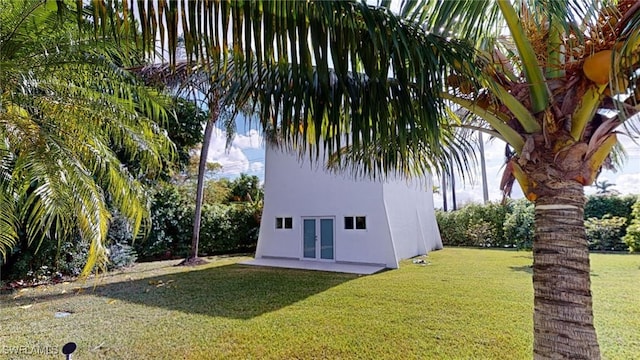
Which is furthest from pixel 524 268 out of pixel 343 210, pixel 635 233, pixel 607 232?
pixel 607 232

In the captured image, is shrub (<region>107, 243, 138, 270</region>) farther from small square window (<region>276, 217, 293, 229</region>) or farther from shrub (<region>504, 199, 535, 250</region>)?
shrub (<region>504, 199, 535, 250</region>)

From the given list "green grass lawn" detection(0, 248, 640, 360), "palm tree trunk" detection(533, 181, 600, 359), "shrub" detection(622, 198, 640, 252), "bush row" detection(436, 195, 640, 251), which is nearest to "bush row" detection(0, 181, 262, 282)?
"green grass lawn" detection(0, 248, 640, 360)

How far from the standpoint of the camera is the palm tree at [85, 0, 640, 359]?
269cm

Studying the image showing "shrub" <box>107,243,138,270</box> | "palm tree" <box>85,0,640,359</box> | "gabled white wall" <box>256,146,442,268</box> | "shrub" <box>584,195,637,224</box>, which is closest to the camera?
"palm tree" <box>85,0,640,359</box>

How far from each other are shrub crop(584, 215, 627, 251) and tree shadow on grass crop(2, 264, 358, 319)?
1495 cm

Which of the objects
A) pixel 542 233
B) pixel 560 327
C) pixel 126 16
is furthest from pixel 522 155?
pixel 126 16

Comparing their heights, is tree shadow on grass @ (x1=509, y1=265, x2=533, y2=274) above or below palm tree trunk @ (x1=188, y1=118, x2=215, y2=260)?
below

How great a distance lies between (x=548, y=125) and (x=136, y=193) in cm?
702

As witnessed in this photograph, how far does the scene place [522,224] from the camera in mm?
19219

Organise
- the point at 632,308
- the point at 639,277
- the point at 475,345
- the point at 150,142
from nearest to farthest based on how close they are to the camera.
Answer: the point at 475,345 → the point at 150,142 → the point at 632,308 → the point at 639,277

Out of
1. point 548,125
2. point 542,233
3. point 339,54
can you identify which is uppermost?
point 339,54

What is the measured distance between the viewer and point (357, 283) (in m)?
11.5

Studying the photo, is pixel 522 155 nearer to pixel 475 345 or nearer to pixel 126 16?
pixel 126 16

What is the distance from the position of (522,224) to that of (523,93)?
60.4ft
